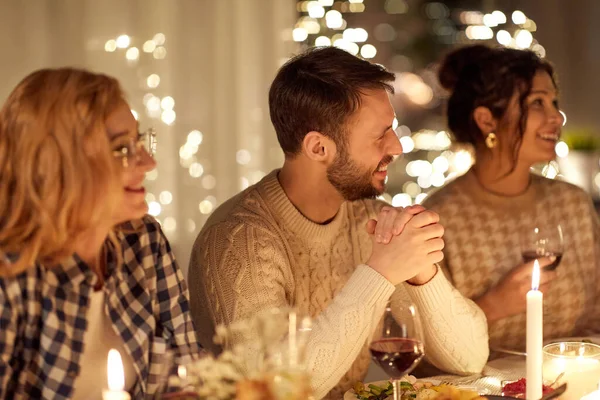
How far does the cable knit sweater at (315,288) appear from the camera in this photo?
1.80m

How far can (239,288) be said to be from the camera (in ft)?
6.35

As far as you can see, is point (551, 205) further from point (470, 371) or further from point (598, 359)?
point (598, 359)

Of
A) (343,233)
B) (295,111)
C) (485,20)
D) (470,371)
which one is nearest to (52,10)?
(295,111)

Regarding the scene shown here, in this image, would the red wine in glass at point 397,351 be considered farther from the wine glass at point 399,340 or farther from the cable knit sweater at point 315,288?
the cable knit sweater at point 315,288

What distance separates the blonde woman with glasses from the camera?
54.9 inches

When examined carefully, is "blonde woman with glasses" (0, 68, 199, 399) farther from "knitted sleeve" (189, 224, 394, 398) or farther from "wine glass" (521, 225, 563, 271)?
"wine glass" (521, 225, 563, 271)

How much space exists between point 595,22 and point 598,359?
13.5 feet

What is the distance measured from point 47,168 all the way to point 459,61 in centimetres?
172

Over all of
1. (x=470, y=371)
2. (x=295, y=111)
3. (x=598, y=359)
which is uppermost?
(x=295, y=111)

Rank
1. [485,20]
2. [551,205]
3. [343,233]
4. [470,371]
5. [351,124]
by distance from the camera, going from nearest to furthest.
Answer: [470,371], [351,124], [343,233], [551,205], [485,20]

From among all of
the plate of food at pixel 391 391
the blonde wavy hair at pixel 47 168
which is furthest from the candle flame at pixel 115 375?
the plate of food at pixel 391 391

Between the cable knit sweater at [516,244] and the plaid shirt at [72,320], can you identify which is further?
the cable knit sweater at [516,244]

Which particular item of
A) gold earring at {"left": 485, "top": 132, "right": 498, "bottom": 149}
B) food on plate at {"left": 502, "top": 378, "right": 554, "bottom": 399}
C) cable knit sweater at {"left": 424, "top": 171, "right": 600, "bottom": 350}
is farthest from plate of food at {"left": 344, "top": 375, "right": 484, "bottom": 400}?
gold earring at {"left": 485, "top": 132, "right": 498, "bottom": 149}

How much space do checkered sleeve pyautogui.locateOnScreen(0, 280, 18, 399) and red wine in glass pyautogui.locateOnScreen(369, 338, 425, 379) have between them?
0.61 m
